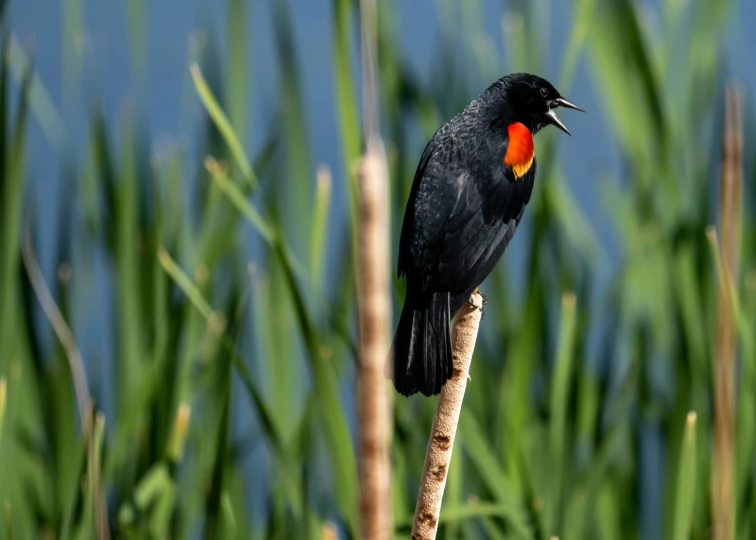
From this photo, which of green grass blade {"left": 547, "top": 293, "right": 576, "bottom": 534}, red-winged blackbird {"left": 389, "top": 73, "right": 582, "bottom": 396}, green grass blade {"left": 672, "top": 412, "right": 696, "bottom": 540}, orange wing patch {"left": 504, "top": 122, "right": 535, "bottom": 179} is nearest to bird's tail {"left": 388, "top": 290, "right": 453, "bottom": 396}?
red-winged blackbird {"left": 389, "top": 73, "right": 582, "bottom": 396}

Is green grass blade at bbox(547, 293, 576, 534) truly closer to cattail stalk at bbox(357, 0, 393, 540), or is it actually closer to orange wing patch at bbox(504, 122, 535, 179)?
orange wing patch at bbox(504, 122, 535, 179)

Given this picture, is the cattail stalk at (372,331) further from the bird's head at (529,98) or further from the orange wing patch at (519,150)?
the bird's head at (529,98)

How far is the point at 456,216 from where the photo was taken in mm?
857

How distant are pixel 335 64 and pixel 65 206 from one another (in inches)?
37.6

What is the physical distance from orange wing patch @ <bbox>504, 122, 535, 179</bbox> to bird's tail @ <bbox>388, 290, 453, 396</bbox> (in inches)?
6.8

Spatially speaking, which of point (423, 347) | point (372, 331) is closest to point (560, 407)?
point (423, 347)

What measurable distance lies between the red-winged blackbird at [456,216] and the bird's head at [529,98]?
29 mm

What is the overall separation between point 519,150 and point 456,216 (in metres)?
0.12

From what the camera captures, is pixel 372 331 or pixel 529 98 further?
pixel 529 98

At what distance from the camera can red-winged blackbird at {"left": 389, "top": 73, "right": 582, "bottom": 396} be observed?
0.77m

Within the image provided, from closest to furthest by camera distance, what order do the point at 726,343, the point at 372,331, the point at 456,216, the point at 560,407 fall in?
1. the point at 372,331
2. the point at 456,216
3. the point at 726,343
4. the point at 560,407

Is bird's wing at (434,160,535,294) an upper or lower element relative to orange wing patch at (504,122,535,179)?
lower

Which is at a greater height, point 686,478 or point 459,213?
point 459,213

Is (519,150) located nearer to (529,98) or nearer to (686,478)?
(529,98)
